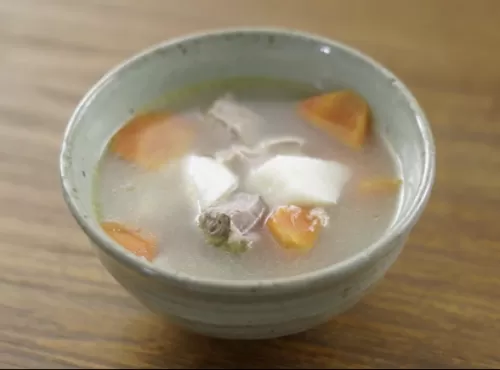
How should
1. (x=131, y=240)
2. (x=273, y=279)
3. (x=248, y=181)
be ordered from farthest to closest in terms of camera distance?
(x=248, y=181) < (x=131, y=240) < (x=273, y=279)

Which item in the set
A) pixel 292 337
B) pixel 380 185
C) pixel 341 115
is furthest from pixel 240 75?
pixel 292 337

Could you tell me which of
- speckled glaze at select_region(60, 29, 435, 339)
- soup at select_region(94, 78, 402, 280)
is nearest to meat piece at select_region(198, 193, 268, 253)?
soup at select_region(94, 78, 402, 280)

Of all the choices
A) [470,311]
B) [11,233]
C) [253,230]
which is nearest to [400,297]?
[470,311]

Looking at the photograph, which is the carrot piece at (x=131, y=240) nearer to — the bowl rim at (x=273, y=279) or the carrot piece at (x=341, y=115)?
the bowl rim at (x=273, y=279)

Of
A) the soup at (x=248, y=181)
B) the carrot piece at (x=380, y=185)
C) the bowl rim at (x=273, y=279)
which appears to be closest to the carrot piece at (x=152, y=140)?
the soup at (x=248, y=181)

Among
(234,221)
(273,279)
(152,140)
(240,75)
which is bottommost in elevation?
(273,279)

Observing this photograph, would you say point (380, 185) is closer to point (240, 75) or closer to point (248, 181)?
point (248, 181)
